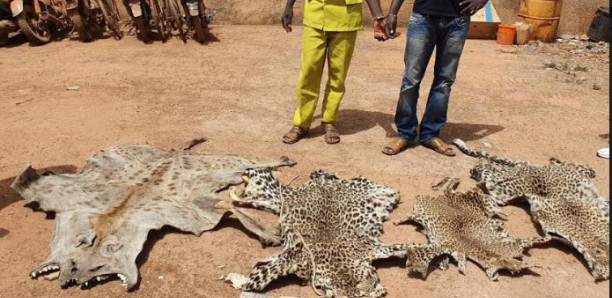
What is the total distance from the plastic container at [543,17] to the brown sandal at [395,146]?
229 inches

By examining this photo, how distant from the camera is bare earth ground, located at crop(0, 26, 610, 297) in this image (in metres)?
3.49

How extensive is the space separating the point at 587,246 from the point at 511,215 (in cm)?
65

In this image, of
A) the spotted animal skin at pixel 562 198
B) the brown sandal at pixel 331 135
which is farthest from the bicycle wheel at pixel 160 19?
the spotted animal skin at pixel 562 198

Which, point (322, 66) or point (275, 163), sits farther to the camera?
point (322, 66)

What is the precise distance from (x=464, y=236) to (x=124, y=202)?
8.32 feet

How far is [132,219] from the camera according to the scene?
3736 mm

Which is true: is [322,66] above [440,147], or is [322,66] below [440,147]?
above

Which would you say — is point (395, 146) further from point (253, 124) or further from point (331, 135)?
point (253, 124)

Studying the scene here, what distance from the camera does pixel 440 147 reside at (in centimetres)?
519

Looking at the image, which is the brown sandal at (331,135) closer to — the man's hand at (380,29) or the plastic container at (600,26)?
the man's hand at (380,29)

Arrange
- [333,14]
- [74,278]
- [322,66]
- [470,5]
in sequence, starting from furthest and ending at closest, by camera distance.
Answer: [322,66], [333,14], [470,5], [74,278]

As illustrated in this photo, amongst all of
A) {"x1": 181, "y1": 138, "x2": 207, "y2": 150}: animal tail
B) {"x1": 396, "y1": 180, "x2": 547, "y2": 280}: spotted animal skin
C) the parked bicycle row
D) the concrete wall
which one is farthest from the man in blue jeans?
the concrete wall

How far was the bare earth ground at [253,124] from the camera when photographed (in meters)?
3.49

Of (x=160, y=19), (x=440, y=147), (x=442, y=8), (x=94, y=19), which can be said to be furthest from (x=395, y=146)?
(x=94, y=19)
